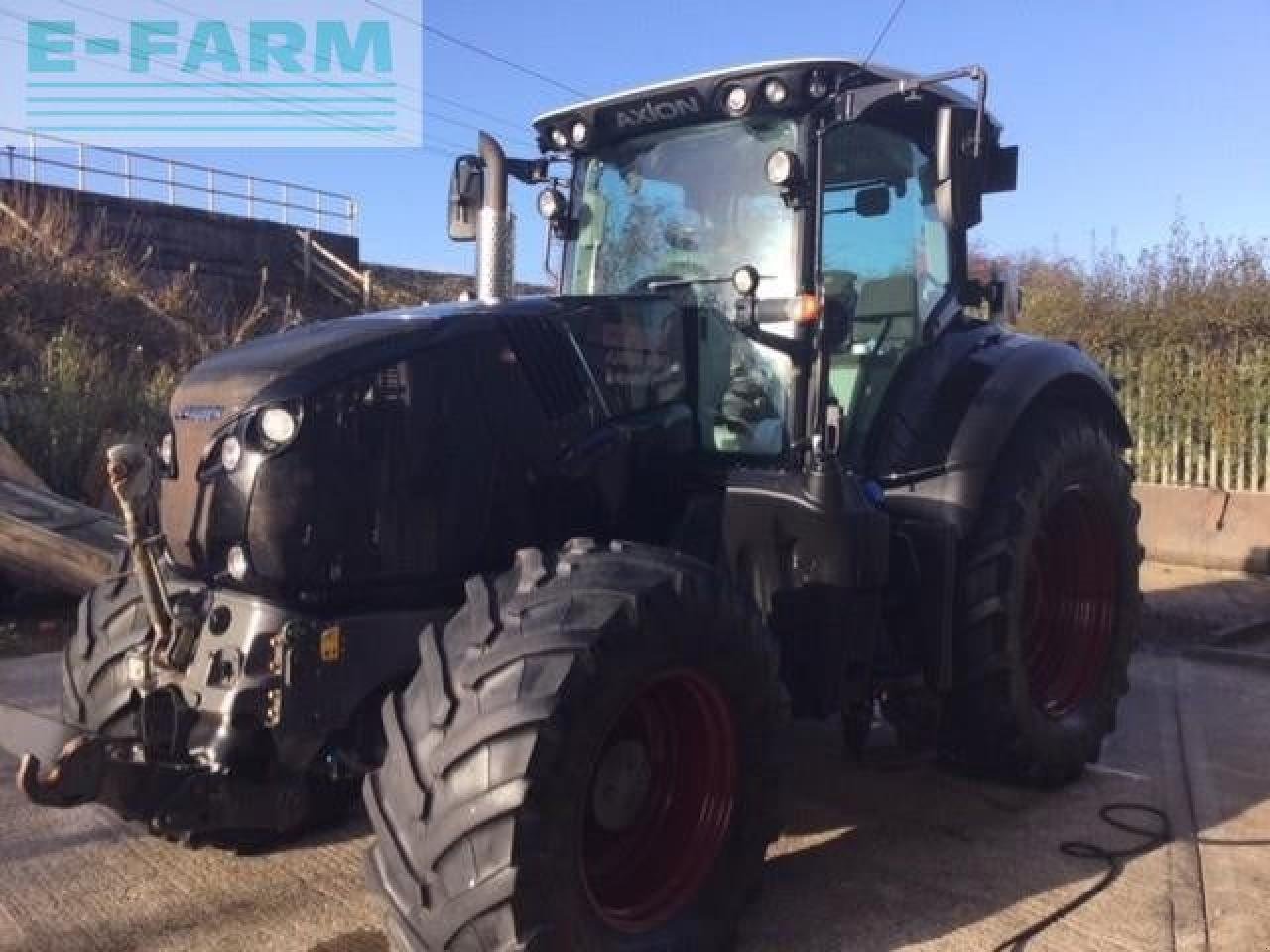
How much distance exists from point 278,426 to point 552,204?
77.5 inches

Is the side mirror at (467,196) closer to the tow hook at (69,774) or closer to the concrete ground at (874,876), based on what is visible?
the concrete ground at (874,876)

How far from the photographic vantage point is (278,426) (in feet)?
10.3

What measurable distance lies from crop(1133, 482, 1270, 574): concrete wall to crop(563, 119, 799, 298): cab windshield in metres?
6.42

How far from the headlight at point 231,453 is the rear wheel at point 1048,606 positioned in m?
2.43

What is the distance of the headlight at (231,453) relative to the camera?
3.19 m

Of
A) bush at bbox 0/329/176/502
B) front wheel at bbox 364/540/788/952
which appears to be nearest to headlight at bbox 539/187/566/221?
front wheel at bbox 364/540/788/952

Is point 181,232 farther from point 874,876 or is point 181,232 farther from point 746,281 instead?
point 874,876

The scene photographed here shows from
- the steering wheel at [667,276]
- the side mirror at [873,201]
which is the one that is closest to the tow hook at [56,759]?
the steering wheel at [667,276]

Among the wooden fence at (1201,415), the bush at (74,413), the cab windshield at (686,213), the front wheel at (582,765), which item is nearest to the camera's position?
the front wheel at (582,765)

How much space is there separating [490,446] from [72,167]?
19866 mm

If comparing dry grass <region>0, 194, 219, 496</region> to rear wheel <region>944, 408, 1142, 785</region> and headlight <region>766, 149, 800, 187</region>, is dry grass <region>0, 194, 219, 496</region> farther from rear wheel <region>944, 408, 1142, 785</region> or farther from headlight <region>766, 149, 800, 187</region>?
rear wheel <region>944, 408, 1142, 785</region>

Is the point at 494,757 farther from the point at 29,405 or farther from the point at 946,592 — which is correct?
the point at 29,405

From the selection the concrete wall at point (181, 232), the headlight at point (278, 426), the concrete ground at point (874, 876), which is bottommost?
the concrete ground at point (874, 876)

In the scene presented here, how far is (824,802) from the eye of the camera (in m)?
4.38
